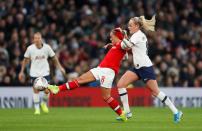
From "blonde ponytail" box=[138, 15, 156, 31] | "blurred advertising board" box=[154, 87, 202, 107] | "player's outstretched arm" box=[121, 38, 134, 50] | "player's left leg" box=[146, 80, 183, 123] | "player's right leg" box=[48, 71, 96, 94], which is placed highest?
"blonde ponytail" box=[138, 15, 156, 31]

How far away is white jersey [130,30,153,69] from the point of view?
16.5 m

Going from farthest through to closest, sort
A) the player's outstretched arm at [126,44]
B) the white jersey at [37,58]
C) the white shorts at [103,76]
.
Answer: the white jersey at [37,58]
the white shorts at [103,76]
the player's outstretched arm at [126,44]

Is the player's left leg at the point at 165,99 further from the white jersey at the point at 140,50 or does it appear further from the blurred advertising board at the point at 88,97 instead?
the blurred advertising board at the point at 88,97

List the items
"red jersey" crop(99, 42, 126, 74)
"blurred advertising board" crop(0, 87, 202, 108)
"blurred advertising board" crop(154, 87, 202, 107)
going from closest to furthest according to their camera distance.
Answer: "red jersey" crop(99, 42, 126, 74) → "blurred advertising board" crop(0, 87, 202, 108) → "blurred advertising board" crop(154, 87, 202, 107)

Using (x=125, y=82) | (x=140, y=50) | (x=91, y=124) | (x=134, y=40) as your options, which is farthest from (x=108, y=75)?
(x=91, y=124)

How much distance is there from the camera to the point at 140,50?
54.6 ft

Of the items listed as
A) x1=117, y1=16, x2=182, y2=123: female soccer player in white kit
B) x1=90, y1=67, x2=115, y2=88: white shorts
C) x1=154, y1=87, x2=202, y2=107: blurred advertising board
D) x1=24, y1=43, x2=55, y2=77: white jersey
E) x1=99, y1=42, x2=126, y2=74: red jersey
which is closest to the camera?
x1=117, y1=16, x2=182, y2=123: female soccer player in white kit

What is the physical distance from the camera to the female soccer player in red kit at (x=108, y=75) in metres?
16.6

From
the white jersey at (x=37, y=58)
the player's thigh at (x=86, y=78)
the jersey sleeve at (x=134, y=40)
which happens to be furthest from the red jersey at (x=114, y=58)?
the white jersey at (x=37, y=58)

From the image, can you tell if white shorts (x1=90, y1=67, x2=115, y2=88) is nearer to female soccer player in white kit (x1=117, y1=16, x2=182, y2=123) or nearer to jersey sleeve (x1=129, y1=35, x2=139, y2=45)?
female soccer player in white kit (x1=117, y1=16, x2=182, y2=123)

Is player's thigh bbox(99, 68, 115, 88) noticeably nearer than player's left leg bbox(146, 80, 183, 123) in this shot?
No

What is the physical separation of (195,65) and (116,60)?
1287 centimetres

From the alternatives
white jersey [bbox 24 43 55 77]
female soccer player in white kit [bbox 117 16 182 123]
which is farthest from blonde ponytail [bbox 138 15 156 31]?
white jersey [bbox 24 43 55 77]

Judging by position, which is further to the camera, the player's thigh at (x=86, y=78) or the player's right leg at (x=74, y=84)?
the player's thigh at (x=86, y=78)
